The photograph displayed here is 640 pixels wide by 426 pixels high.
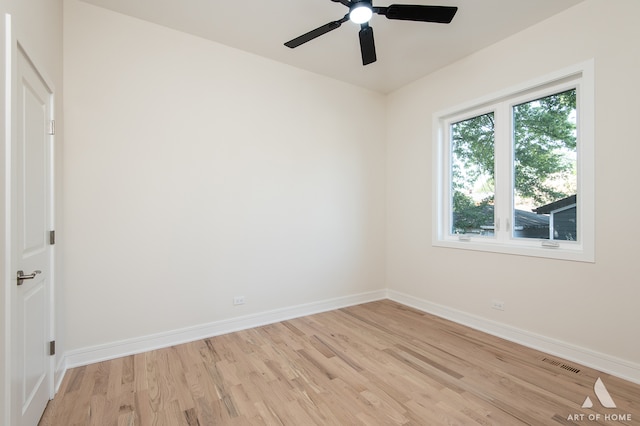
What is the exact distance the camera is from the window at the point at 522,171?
252 centimetres

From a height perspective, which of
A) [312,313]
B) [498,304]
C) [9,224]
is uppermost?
[9,224]

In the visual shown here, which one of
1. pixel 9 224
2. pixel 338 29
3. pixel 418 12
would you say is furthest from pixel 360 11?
pixel 9 224

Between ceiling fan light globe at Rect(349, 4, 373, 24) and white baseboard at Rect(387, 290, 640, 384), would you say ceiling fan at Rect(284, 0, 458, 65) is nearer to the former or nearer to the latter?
ceiling fan light globe at Rect(349, 4, 373, 24)

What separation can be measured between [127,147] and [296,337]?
238cm

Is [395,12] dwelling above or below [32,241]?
above

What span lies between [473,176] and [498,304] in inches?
55.9

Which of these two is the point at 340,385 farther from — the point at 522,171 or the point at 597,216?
the point at 522,171

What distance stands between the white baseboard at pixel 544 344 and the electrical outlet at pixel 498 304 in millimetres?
152

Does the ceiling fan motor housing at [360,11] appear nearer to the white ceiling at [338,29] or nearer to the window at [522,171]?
the white ceiling at [338,29]

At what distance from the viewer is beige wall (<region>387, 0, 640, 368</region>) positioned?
2.22 metres

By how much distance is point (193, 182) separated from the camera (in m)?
2.94

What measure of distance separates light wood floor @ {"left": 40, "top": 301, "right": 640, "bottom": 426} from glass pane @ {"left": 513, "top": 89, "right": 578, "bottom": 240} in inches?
46.5

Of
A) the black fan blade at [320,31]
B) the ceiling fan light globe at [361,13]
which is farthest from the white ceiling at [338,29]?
the ceiling fan light globe at [361,13]

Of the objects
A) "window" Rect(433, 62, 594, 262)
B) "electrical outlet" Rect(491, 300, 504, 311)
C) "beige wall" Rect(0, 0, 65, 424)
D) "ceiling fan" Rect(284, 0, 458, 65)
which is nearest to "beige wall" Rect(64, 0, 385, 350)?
"beige wall" Rect(0, 0, 65, 424)
